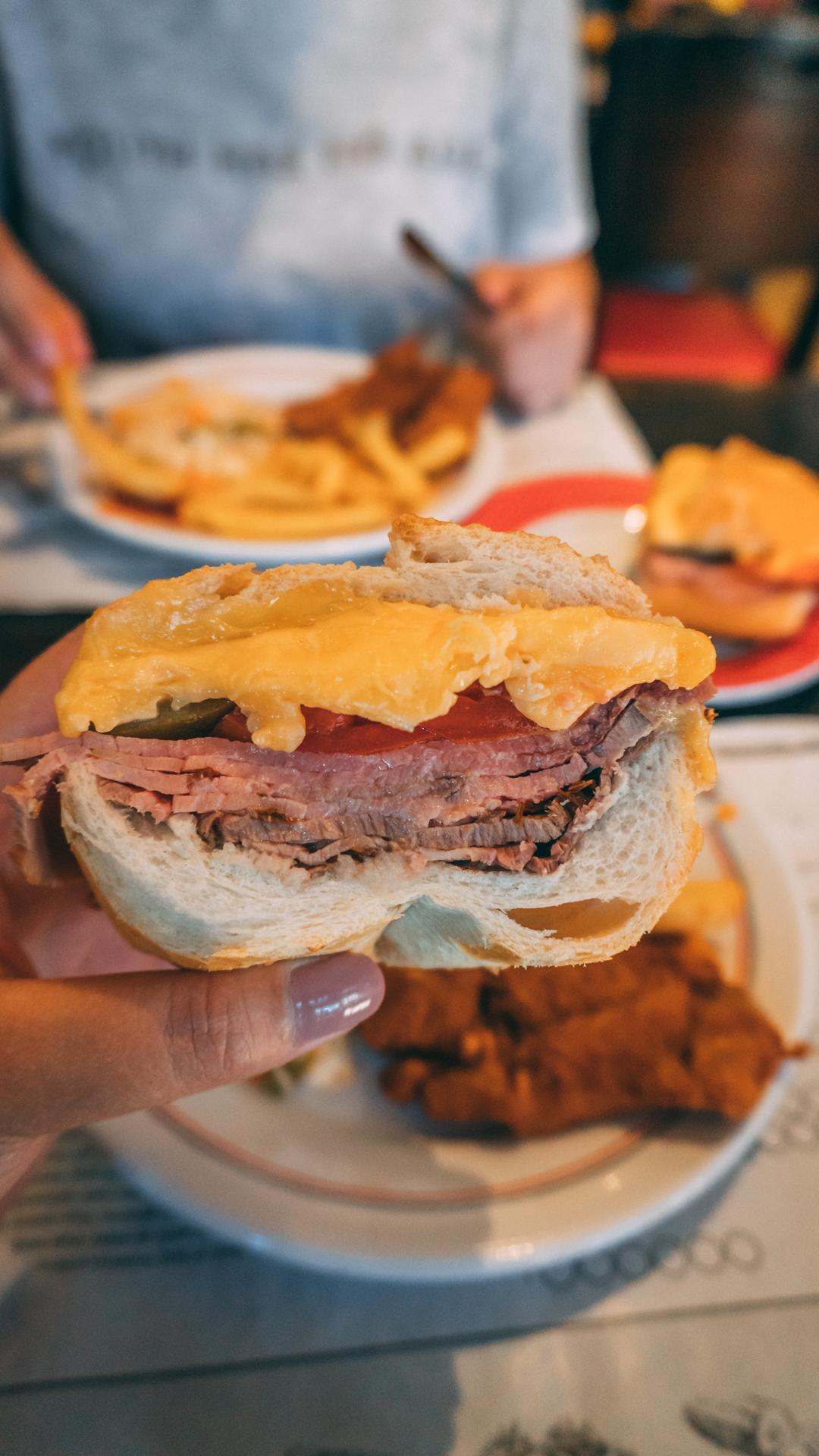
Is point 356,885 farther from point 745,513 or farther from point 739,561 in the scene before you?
point 745,513

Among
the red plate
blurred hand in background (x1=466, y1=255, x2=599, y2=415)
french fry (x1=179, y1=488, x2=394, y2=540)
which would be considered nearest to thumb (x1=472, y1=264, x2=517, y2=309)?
blurred hand in background (x1=466, y1=255, x2=599, y2=415)

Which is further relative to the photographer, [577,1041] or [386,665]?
[577,1041]

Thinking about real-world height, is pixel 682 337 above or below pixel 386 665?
below

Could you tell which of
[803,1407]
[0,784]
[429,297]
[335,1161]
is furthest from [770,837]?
[429,297]

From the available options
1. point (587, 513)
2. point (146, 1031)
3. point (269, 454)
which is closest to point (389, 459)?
point (269, 454)

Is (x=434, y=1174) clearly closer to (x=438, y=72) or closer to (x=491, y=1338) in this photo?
(x=491, y=1338)

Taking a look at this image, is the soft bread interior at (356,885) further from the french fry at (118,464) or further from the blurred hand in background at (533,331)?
the blurred hand in background at (533,331)

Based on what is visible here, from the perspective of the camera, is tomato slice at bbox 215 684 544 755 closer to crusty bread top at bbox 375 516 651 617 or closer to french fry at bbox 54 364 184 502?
crusty bread top at bbox 375 516 651 617
